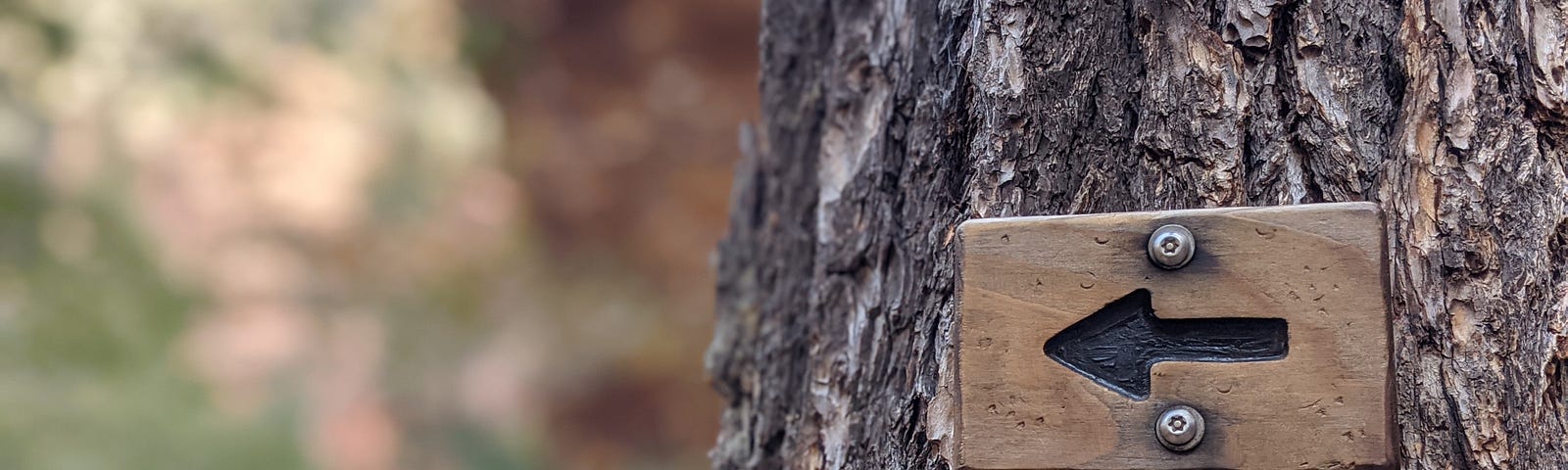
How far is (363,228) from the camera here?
2.52 meters

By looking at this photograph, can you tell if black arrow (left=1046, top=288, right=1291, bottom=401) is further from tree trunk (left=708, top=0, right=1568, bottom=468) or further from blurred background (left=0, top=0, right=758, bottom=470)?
blurred background (left=0, top=0, right=758, bottom=470)

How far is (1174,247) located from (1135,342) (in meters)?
0.05

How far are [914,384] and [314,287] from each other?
210 cm

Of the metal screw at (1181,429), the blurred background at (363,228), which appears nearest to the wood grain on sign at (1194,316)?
the metal screw at (1181,429)

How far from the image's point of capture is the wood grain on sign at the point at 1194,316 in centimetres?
55

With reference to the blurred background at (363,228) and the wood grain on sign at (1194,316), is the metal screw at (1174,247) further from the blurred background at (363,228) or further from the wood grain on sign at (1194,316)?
the blurred background at (363,228)

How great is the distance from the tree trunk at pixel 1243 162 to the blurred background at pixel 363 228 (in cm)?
193

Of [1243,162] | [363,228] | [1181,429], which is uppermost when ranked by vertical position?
[363,228]

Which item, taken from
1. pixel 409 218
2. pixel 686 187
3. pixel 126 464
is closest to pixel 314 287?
pixel 409 218

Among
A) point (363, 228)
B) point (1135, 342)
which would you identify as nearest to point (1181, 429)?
point (1135, 342)

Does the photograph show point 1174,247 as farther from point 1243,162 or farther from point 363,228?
point 363,228

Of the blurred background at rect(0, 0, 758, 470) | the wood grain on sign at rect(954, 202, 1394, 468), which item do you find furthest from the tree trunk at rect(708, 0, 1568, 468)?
the blurred background at rect(0, 0, 758, 470)

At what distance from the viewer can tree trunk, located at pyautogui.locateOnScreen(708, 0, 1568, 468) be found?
1.97ft

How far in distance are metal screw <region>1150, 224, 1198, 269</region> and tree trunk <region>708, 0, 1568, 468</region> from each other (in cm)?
6
